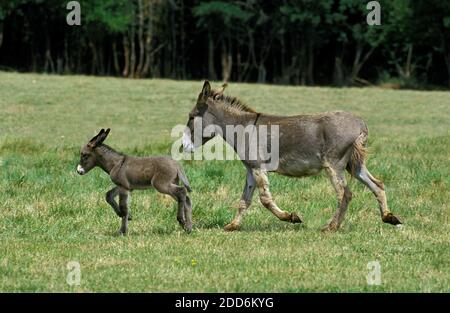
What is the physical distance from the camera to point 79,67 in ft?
196

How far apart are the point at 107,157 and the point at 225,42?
4764 cm

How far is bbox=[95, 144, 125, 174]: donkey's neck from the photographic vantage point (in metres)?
13.2

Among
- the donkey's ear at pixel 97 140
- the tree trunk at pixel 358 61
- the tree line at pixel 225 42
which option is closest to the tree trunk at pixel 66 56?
the tree line at pixel 225 42

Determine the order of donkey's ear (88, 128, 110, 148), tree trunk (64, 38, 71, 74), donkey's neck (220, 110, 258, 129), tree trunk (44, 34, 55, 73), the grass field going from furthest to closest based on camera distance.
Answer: tree trunk (64, 38, 71, 74), tree trunk (44, 34, 55, 73), donkey's neck (220, 110, 258, 129), donkey's ear (88, 128, 110, 148), the grass field

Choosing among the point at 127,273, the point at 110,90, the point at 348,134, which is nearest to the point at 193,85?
the point at 110,90

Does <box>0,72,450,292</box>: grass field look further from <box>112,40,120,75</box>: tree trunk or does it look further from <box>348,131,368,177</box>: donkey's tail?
<box>112,40,120,75</box>: tree trunk

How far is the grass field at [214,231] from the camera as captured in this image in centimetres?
999

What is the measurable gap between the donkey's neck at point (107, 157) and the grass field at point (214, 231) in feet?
2.88

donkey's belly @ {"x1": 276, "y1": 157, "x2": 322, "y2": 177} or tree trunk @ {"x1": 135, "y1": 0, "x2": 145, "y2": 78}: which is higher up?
tree trunk @ {"x1": 135, "y1": 0, "x2": 145, "y2": 78}

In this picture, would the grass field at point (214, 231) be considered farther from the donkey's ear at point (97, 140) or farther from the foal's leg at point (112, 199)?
the donkey's ear at point (97, 140)

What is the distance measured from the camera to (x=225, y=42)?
6038cm

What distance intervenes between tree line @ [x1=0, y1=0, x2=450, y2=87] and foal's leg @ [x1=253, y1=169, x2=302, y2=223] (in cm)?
3965

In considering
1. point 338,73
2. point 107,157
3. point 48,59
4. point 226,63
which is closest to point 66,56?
point 48,59

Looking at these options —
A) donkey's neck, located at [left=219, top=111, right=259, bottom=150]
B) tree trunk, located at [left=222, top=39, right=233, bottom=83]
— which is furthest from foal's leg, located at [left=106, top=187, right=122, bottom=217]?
tree trunk, located at [left=222, top=39, right=233, bottom=83]
